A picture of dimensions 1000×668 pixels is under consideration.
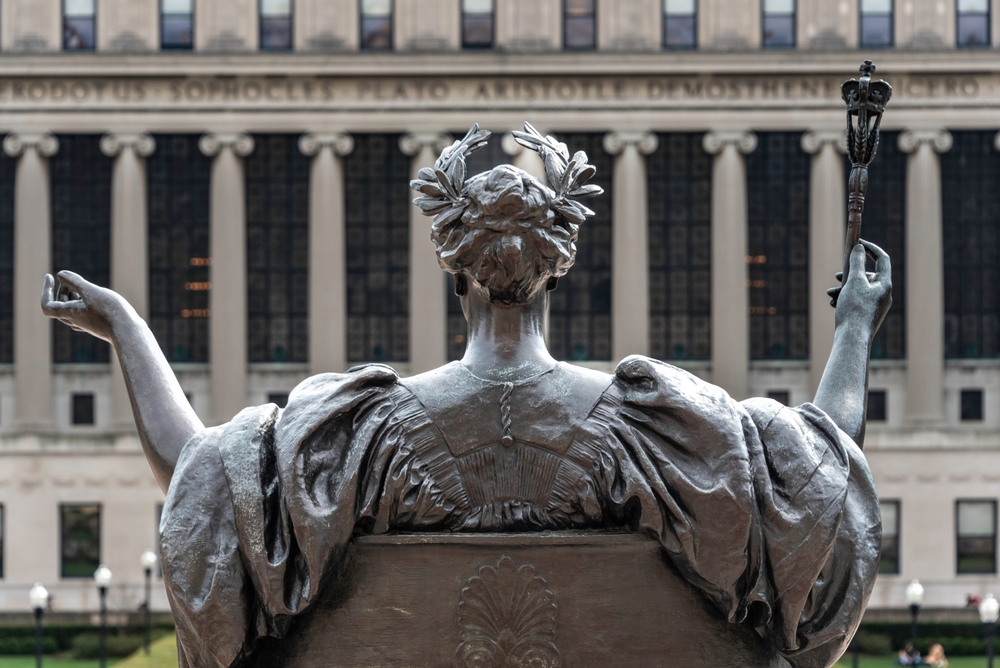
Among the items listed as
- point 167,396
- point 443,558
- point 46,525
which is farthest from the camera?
point 46,525

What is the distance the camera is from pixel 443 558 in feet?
16.2

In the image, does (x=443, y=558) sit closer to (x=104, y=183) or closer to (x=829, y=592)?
(x=829, y=592)

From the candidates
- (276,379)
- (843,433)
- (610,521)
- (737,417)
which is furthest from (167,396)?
(276,379)

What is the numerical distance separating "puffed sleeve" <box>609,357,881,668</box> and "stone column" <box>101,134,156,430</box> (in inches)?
2221

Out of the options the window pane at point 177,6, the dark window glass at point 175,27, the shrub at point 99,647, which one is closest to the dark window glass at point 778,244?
the dark window glass at point 175,27

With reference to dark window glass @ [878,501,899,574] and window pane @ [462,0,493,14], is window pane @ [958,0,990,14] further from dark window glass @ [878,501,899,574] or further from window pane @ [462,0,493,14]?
dark window glass @ [878,501,899,574]

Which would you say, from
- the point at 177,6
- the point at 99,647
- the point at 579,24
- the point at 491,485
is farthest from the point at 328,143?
the point at 491,485

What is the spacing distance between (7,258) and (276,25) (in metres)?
13.5

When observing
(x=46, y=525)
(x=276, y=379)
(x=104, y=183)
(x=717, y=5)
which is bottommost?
(x=46, y=525)

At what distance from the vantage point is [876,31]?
201ft

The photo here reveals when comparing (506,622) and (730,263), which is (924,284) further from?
(506,622)

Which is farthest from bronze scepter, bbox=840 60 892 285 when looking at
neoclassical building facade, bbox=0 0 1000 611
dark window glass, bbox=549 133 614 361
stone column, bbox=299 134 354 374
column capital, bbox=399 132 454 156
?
column capital, bbox=399 132 454 156

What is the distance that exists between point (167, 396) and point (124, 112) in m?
58.5

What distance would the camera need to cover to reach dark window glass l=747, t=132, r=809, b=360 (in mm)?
61562
